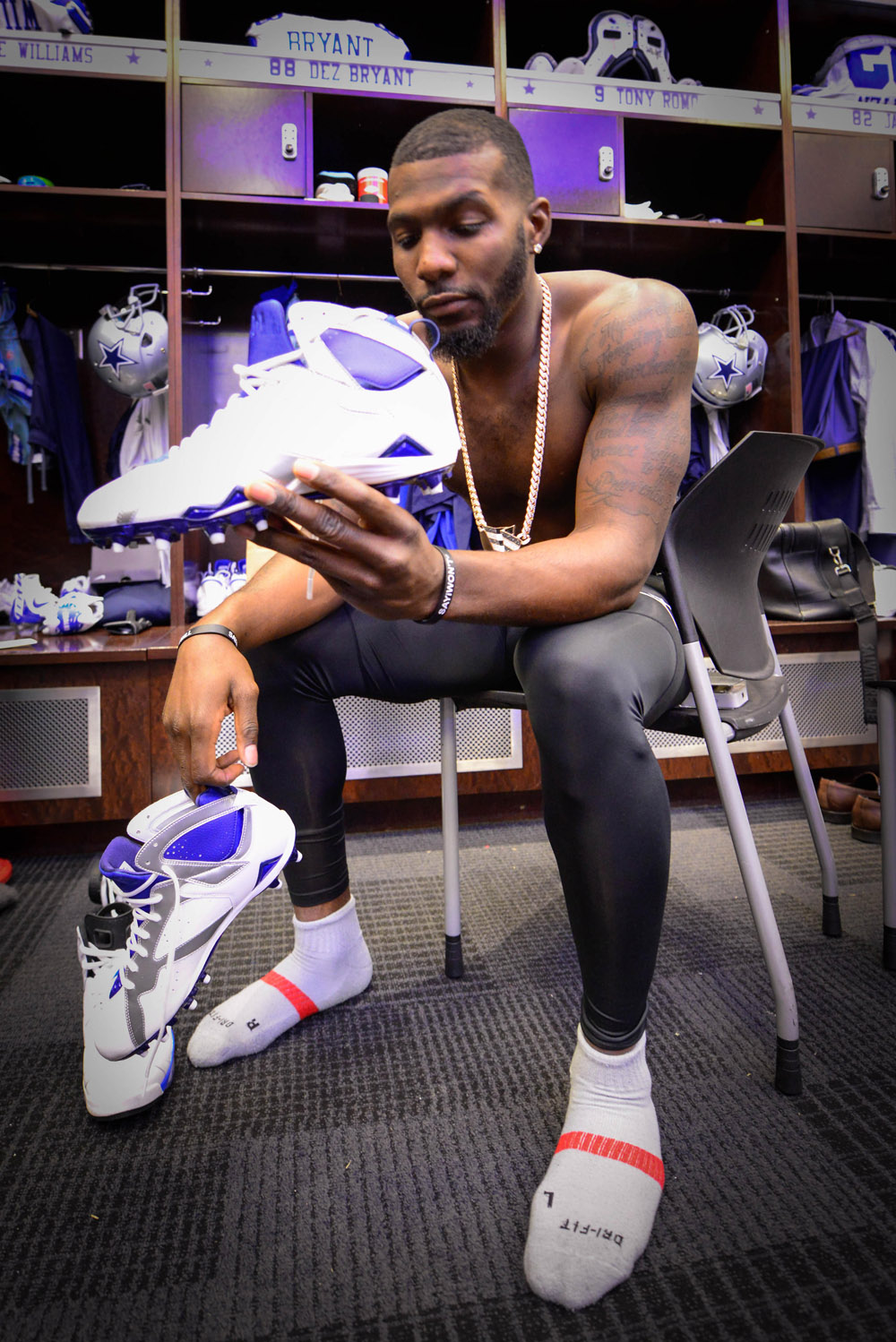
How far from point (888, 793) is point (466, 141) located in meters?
0.96

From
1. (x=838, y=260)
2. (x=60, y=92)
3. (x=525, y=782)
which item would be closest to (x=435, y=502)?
(x=525, y=782)

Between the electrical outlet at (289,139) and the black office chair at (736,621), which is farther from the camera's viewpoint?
the electrical outlet at (289,139)

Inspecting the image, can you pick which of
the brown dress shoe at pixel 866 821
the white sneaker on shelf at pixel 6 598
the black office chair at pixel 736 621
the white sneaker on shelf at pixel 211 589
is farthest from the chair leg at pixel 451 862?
the white sneaker on shelf at pixel 6 598

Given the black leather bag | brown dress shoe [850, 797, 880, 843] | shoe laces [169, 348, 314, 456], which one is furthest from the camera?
brown dress shoe [850, 797, 880, 843]

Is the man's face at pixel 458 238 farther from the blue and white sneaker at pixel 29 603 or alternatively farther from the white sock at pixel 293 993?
the blue and white sneaker at pixel 29 603

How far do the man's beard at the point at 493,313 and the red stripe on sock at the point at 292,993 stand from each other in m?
0.79

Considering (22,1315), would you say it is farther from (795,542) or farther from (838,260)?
(838,260)

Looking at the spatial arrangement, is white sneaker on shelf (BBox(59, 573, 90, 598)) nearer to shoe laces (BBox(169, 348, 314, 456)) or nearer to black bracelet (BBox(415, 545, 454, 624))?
shoe laces (BBox(169, 348, 314, 456))

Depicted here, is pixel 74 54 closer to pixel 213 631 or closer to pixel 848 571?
pixel 213 631

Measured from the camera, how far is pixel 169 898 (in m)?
0.70

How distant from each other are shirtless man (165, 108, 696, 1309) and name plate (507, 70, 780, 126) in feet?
5.19

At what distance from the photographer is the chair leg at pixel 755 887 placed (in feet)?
2.39

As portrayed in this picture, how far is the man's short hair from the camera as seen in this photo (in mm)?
760

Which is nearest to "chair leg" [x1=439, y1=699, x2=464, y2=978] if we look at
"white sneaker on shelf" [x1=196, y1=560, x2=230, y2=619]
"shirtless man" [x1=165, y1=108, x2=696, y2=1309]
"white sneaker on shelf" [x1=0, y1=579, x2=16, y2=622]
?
"shirtless man" [x1=165, y1=108, x2=696, y2=1309]
